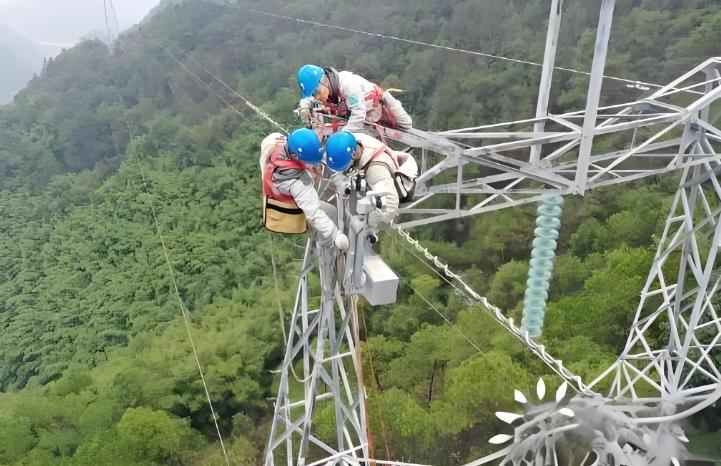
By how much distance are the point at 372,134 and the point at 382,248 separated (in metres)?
13.9

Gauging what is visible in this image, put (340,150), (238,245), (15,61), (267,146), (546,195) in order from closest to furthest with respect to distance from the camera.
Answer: (340,150)
(267,146)
(546,195)
(238,245)
(15,61)

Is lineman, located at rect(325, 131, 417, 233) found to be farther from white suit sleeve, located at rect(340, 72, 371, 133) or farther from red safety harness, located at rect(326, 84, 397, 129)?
red safety harness, located at rect(326, 84, 397, 129)

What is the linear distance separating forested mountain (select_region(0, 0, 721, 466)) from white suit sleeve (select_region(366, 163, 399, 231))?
379cm

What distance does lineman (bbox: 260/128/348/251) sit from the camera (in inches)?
193

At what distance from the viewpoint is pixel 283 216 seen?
534 cm

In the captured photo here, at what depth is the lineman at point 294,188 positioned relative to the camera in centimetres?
489

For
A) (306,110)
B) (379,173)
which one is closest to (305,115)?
(306,110)

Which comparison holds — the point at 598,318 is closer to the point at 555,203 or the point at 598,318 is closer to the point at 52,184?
the point at 555,203

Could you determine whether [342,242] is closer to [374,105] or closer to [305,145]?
[305,145]

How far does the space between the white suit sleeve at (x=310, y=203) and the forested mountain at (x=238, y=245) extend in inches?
143

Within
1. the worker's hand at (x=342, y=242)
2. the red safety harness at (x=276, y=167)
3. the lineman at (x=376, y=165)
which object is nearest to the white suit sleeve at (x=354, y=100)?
the lineman at (x=376, y=165)

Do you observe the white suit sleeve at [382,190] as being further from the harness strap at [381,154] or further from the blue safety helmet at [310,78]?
the blue safety helmet at [310,78]

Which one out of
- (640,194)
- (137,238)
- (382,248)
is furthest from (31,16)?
(640,194)

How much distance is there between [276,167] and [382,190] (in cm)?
96
